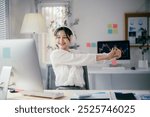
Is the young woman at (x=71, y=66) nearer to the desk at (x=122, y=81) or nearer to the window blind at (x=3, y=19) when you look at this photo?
the window blind at (x=3, y=19)

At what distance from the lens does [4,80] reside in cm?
112

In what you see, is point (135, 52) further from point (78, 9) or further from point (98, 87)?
point (78, 9)

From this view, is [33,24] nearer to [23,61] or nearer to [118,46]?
[118,46]

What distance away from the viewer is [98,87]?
3.15 m

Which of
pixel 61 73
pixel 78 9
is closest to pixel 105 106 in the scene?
pixel 61 73

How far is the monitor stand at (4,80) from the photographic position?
1.10 metres

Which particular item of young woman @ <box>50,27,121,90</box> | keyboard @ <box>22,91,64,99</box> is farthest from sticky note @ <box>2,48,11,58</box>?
young woman @ <box>50,27,121,90</box>

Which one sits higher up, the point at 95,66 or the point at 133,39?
the point at 133,39

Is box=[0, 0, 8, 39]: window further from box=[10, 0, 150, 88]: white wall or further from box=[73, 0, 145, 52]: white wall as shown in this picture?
box=[73, 0, 145, 52]: white wall

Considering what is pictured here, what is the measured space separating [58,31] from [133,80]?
1.65m

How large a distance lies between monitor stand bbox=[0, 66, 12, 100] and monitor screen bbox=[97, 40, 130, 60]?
1.95m

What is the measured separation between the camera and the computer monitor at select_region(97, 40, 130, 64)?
2899mm

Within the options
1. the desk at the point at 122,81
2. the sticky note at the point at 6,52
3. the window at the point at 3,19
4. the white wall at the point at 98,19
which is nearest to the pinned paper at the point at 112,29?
the white wall at the point at 98,19

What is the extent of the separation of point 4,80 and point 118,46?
6.53 feet
